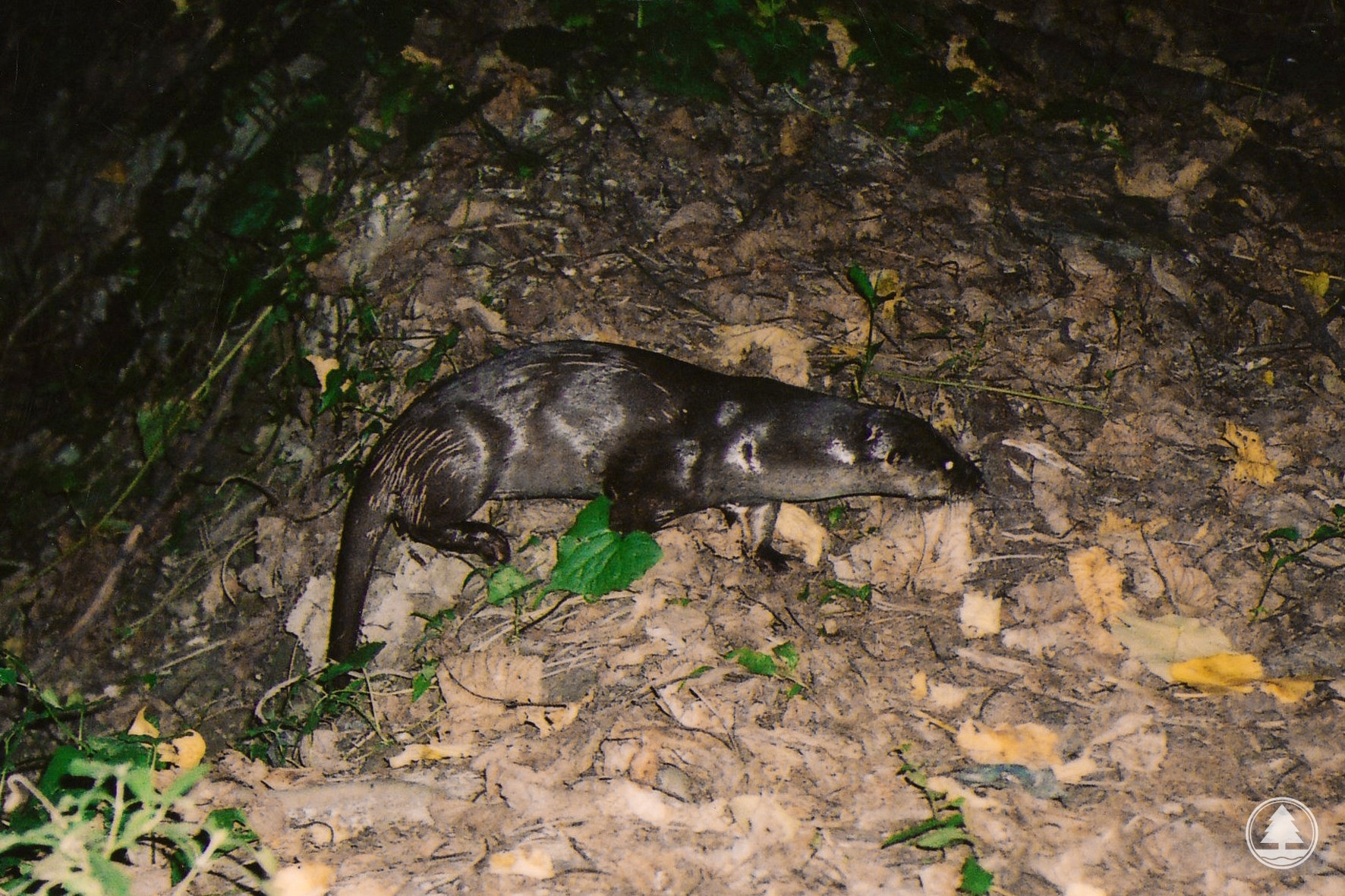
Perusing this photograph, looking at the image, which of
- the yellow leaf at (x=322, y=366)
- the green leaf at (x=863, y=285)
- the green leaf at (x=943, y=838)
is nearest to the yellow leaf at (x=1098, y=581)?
the green leaf at (x=943, y=838)

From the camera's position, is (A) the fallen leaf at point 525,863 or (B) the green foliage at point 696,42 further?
(B) the green foliage at point 696,42

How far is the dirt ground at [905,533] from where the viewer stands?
7.57 ft

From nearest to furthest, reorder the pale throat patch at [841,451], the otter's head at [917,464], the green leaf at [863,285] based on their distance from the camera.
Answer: the otter's head at [917,464]
the pale throat patch at [841,451]
the green leaf at [863,285]

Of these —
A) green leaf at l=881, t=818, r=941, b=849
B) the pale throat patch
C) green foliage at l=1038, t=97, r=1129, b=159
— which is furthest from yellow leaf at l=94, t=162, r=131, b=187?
green foliage at l=1038, t=97, r=1129, b=159

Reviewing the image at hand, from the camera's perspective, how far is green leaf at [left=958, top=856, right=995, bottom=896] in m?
2.11

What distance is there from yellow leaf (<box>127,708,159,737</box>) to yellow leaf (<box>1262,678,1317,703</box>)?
13.1 ft

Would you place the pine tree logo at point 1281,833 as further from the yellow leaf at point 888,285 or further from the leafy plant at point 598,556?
the yellow leaf at point 888,285

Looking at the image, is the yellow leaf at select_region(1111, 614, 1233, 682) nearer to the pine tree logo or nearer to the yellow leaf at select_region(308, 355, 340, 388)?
the pine tree logo

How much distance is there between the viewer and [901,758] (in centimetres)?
246

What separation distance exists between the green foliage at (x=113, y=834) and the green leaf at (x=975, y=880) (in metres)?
1.81

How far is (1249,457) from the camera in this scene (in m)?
3.27

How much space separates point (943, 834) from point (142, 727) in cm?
326

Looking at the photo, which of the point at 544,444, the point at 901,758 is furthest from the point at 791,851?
the point at 544,444

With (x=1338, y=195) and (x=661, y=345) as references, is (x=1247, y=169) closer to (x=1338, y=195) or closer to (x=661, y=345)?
(x=1338, y=195)
